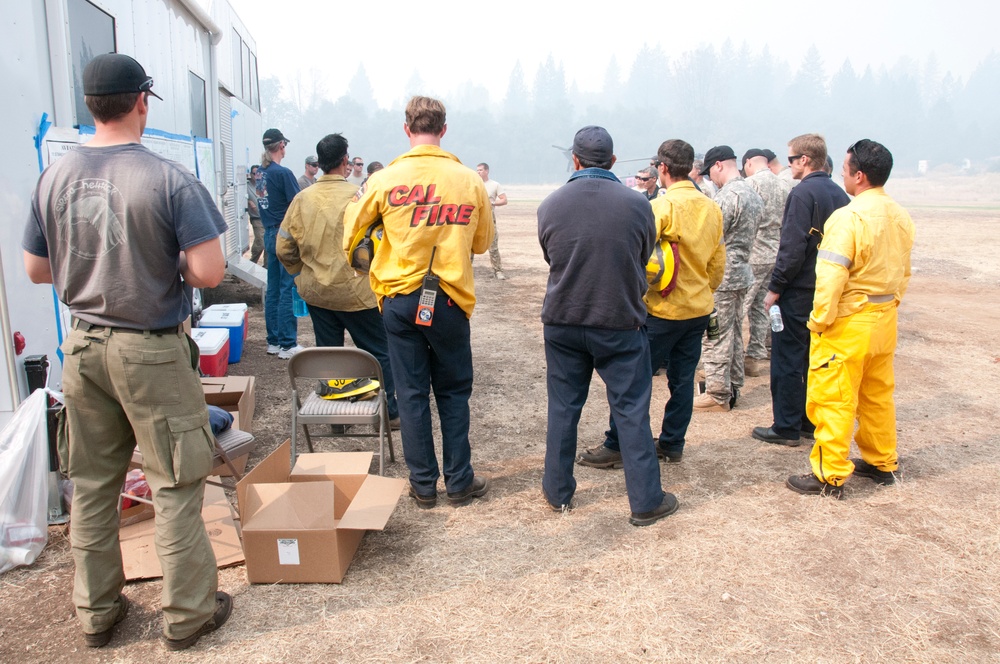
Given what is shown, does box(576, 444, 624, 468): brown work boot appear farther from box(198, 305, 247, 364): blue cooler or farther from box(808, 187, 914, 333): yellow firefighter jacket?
box(198, 305, 247, 364): blue cooler

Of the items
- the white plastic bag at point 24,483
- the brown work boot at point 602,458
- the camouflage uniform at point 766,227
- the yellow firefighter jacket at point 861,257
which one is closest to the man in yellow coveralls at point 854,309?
the yellow firefighter jacket at point 861,257

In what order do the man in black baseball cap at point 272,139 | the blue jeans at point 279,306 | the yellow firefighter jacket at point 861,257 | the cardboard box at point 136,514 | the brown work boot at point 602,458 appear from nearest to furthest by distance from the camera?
the cardboard box at point 136,514, the yellow firefighter jacket at point 861,257, the brown work boot at point 602,458, the blue jeans at point 279,306, the man in black baseball cap at point 272,139

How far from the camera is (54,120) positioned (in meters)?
3.47

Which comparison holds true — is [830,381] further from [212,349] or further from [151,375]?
[212,349]

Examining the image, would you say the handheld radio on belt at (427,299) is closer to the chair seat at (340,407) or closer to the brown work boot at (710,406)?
the chair seat at (340,407)

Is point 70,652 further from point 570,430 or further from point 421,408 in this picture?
point 570,430

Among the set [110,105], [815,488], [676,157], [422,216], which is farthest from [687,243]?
[110,105]

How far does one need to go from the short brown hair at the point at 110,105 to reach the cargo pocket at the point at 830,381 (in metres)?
3.55

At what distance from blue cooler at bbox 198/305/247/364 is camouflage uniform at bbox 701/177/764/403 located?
13.8 ft

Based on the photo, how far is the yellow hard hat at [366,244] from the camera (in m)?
3.68

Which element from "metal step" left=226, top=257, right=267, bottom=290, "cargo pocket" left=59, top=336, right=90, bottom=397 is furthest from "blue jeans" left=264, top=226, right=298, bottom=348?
"cargo pocket" left=59, top=336, right=90, bottom=397

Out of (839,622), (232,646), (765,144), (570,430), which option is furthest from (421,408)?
(765,144)

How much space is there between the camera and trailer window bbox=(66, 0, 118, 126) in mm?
3688

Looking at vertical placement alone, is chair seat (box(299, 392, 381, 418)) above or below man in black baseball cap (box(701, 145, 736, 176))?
below
